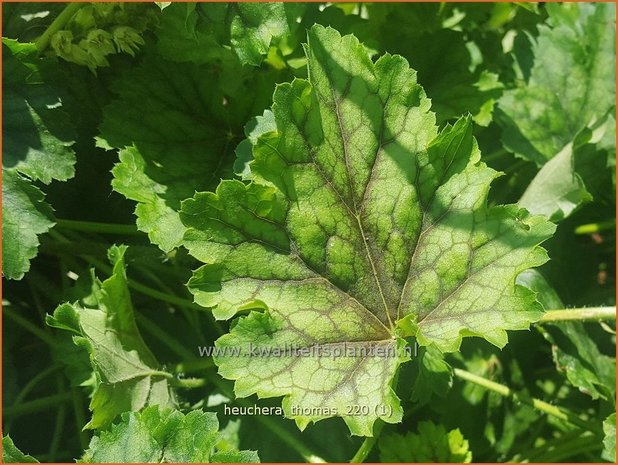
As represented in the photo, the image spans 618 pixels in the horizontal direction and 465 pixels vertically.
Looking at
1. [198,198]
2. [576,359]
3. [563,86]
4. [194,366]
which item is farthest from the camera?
[563,86]

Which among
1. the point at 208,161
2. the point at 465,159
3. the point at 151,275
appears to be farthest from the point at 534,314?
the point at 151,275

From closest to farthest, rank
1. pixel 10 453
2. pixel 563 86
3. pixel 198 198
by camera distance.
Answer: pixel 198 198 → pixel 10 453 → pixel 563 86

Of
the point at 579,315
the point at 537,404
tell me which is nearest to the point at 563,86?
the point at 579,315

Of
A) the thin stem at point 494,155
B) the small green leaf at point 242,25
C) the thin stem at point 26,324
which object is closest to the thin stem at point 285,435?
the thin stem at point 26,324

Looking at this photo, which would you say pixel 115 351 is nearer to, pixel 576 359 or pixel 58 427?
pixel 58 427

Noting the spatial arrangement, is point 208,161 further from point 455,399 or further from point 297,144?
point 455,399

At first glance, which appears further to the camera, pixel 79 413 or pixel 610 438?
pixel 79 413

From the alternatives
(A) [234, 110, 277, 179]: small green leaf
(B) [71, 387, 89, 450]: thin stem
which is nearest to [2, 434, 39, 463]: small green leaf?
(B) [71, 387, 89, 450]: thin stem

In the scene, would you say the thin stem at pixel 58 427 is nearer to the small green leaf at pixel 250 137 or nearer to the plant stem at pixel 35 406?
the plant stem at pixel 35 406
